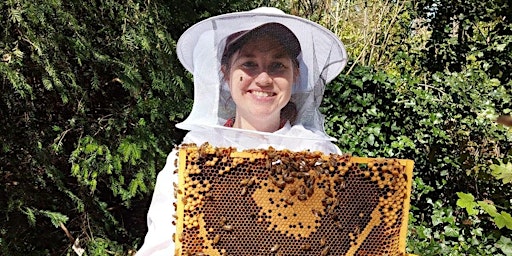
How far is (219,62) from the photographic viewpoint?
5.57 feet

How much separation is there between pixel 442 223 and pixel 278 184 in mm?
3222

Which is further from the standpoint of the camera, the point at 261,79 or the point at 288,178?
the point at 261,79

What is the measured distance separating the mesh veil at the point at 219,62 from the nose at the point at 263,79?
143 millimetres

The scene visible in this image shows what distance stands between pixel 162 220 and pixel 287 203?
0.38m

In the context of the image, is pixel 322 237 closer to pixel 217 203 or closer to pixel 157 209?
pixel 217 203

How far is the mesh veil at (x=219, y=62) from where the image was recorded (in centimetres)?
159

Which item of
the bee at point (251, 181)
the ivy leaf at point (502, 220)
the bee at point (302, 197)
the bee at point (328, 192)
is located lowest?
the ivy leaf at point (502, 220)

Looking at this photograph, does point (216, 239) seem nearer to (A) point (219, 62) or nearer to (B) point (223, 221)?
(B) point (223, 221)

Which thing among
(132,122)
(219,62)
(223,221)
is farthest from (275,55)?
(132,122)

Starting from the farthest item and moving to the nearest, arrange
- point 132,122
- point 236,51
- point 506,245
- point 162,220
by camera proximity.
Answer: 1. point 132,122
2. point 506,245
3. point 236,51
4. point 162,220

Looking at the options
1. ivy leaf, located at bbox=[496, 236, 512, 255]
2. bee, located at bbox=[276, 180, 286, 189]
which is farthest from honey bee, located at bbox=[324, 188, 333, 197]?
ivy leaf, located at bbox=[496, 236, 512, 255]

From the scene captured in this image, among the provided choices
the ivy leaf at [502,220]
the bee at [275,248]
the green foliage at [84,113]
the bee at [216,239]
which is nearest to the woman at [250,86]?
the bee at [216,239]

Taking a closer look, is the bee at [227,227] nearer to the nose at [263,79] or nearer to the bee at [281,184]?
the bee at [281,184]

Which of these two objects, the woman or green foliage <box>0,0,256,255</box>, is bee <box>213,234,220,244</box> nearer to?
the woman
